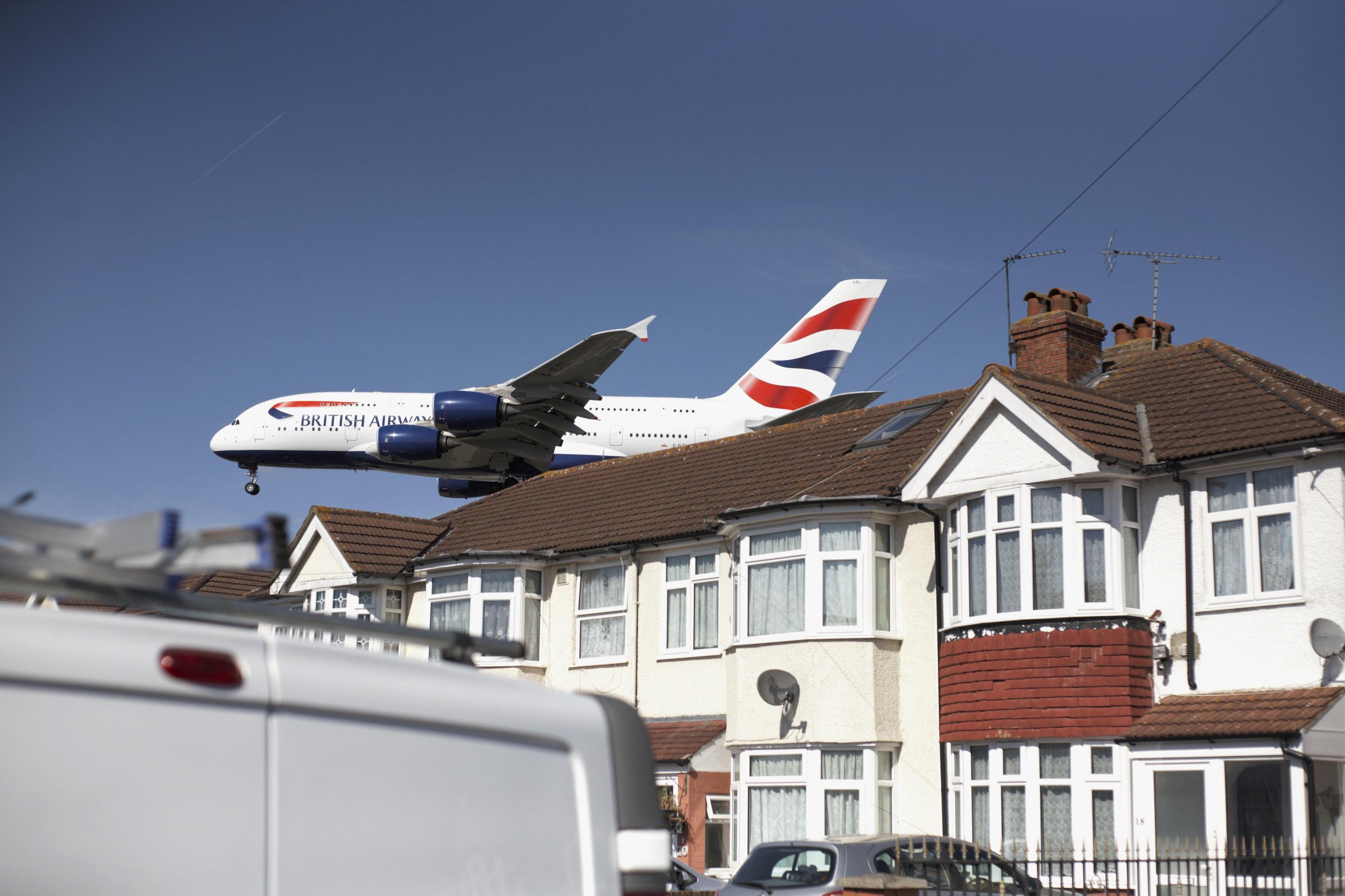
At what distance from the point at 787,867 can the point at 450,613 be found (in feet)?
46.2

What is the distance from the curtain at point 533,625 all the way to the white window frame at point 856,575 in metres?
5.57

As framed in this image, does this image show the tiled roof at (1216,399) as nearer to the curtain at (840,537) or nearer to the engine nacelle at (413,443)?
the curtain at (840,537)

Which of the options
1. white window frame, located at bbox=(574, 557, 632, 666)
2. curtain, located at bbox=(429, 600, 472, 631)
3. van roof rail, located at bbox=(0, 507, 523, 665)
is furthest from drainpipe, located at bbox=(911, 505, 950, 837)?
van roof rail, located at bbox=(0, 507, 523, 665)

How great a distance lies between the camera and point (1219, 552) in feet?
56.0

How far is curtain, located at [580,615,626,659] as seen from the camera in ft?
79.4

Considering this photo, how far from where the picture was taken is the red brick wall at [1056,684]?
17.1 m

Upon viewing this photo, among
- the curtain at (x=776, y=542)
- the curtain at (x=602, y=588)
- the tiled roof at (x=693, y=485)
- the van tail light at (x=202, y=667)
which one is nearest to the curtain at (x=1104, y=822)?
the tiled roof at (x=693, y=485)

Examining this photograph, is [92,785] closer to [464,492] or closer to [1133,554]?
[1133,554]

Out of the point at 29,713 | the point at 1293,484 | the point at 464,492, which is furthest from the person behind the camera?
the point at 464,492

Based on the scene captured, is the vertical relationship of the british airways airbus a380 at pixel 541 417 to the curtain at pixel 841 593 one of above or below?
above

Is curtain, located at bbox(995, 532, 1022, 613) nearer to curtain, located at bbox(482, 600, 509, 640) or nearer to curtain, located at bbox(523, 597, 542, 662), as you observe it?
curtain, located at bbox(523, 597, 542, 662)

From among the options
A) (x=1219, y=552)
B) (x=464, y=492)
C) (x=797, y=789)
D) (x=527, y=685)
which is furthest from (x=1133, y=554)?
(x=464, y=492)

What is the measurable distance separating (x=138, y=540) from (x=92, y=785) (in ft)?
1.56

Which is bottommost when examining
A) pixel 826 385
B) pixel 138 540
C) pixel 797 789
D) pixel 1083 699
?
pixel 797 789
